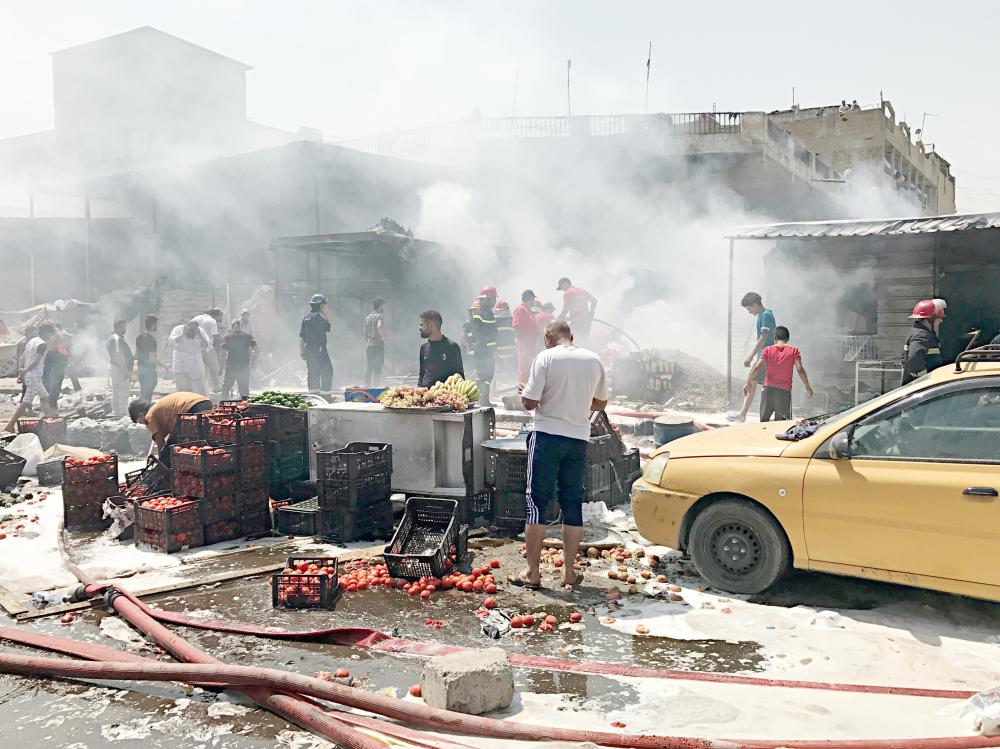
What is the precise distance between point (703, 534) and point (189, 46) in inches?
1612

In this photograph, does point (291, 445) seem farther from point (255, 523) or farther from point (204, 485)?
point (204, 485)

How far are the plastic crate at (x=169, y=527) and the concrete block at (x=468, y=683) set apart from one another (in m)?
3.81

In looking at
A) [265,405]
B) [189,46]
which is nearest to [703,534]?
[265,405]

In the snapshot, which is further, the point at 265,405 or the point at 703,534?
the point at 265,405

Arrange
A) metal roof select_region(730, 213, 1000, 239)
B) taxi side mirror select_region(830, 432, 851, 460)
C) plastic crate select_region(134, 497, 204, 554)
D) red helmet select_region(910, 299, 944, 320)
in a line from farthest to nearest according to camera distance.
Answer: metal roof select_region(730, 213, 1000, 239)
red helmet select_region(910, 299, 944, 320)
plastic crate select_region(134, 497, 204, 554)
taxi side mirror select_region(830, 432, 851, 460)

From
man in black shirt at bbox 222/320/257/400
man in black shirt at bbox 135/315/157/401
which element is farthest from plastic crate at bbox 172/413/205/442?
man in black shirt at bbox 135/315/157/401

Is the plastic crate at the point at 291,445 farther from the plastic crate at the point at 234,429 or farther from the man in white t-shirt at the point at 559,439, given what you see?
the man in white t-shirt at the point at 559,439

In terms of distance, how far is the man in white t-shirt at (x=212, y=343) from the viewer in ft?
50.2

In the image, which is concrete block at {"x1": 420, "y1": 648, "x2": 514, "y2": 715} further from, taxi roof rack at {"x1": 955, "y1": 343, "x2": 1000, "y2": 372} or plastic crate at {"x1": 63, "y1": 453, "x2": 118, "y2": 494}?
plastic crate at {"x1": 63, "y1": 453, "x2": 118, "y2": 494}

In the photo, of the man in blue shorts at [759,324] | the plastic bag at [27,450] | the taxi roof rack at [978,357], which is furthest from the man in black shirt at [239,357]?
the taxi roof rack at [978,357]

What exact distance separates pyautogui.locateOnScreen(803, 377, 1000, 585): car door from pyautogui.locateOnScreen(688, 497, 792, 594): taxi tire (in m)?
0.24

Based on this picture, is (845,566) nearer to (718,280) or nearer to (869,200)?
(718,280)

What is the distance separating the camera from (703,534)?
5.73 metres

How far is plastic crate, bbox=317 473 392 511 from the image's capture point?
7074mm
